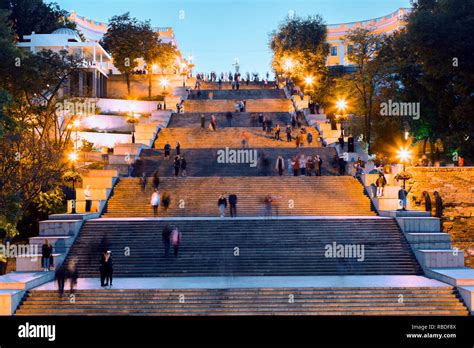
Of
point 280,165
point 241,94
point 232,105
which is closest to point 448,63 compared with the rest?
point 280,165

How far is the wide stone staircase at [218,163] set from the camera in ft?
116

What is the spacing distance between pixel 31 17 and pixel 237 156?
3741 centimetres

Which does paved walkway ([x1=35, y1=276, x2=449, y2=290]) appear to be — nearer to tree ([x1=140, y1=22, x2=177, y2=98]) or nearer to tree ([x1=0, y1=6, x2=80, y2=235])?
tree ([x1=0, y1=6, x2=80, y2=235])

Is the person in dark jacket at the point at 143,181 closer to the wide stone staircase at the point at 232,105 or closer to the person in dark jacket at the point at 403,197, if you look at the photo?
the person in dark jacket at the point at 403,197

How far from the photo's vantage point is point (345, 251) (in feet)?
76.9

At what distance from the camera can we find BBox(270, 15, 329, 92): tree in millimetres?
63562

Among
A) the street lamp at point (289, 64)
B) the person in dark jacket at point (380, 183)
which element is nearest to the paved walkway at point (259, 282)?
the person in dark jacket at point (380, 183)

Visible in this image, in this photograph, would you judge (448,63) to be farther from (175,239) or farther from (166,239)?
(166,239)

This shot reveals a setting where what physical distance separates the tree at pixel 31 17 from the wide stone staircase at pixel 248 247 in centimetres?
4396

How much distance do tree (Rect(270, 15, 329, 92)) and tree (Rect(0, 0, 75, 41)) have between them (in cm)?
2444

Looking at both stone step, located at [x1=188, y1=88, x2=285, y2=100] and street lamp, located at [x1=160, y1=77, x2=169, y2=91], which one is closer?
stone step, located at [x1=188, y1=88, x2=285, y2=100]

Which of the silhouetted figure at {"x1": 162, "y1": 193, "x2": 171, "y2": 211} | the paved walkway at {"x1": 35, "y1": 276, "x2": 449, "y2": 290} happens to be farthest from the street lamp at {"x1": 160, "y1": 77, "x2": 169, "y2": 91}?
the paved walkway at {"x1": 35, "y1": 276, "x2": 449, "y2": 290}
